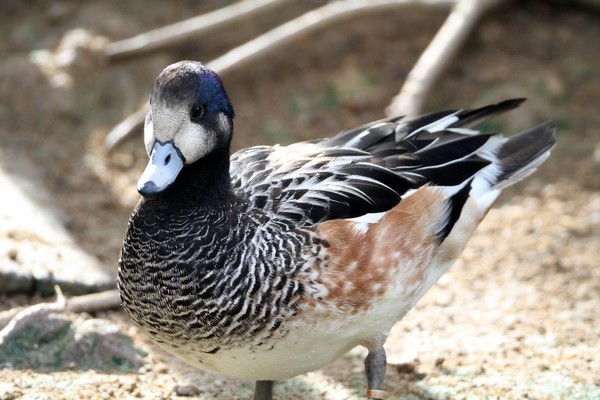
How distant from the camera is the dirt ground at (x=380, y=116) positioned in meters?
4.07

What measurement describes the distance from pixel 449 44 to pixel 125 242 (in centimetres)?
405

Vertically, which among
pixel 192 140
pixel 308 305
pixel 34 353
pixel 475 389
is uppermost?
pixel 192 140

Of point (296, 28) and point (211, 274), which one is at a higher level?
point (296, 28)

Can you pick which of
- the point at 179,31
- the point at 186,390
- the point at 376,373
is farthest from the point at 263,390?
the point at 179,31

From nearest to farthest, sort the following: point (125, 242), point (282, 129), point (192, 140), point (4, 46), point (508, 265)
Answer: point (192, 140)
point (125, 242)
point (508, 265)
point (282, 129)
point (4, 46)

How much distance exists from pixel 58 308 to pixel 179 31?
3.27 metres

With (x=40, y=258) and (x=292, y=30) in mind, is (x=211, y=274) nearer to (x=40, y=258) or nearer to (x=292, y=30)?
(x=40, y=258)

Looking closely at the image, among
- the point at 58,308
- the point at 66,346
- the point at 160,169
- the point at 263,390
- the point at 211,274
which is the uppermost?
the point at 160,169

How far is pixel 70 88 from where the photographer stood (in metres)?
6.77

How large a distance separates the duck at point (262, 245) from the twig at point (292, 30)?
307 cm

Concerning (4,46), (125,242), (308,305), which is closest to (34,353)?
(125,242)

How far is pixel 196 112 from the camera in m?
3.18

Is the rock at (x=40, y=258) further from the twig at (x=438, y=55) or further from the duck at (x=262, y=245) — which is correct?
the twig at (x=438, y=55)

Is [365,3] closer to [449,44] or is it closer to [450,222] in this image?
[449,44]
